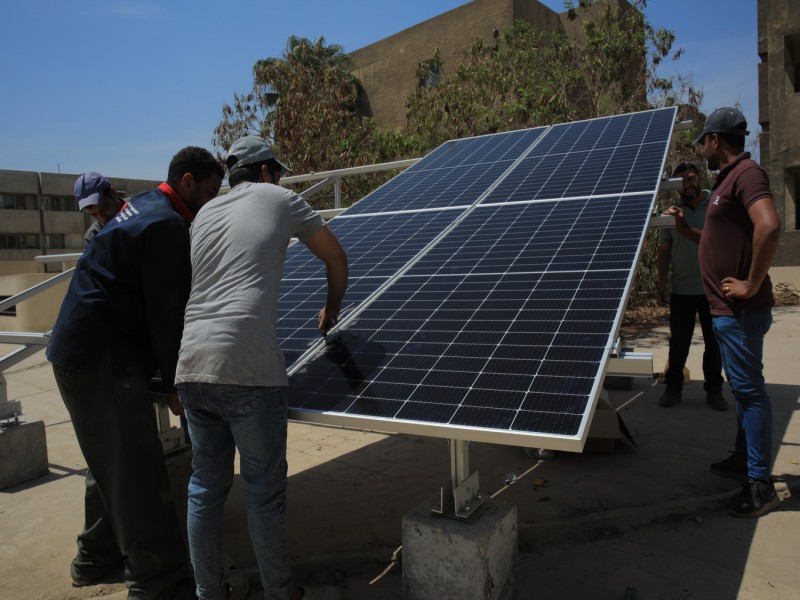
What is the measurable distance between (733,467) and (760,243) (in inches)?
75.5

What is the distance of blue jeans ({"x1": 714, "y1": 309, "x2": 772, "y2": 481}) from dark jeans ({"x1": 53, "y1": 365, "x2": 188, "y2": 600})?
3.58 metres

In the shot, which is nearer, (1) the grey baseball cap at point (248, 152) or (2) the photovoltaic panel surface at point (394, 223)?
(1) the grey baseball cap at point (248, 152)

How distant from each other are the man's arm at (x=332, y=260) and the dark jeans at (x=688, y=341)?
14.9 feet

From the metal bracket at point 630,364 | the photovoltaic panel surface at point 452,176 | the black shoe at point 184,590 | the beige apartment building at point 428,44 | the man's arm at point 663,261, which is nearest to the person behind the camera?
the metal bracket at point 630,364

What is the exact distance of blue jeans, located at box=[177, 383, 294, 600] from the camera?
2773mm

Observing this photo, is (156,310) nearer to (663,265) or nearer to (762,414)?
(762,414)

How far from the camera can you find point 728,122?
4.15 m

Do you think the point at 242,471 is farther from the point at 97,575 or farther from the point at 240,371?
the point at 97,575

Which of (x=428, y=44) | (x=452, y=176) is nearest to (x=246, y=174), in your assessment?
(x=452, y=176)

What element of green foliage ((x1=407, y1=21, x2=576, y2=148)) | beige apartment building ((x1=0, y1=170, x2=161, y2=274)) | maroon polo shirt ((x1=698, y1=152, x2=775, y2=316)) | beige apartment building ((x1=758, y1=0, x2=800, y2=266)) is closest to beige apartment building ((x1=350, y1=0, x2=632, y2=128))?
beige apartment building ((x1=758, y1=0, x2=800, y2=266))

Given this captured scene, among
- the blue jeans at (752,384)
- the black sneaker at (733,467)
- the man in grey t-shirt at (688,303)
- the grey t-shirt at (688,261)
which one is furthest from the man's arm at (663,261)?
the blue jeans at (752,384)

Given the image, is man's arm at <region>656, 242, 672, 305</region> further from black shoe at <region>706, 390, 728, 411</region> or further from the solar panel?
the solar panel

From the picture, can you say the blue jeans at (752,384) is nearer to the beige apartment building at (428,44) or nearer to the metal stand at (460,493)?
the metal stand at (460,493)

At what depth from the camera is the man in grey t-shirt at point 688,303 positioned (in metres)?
6.34
